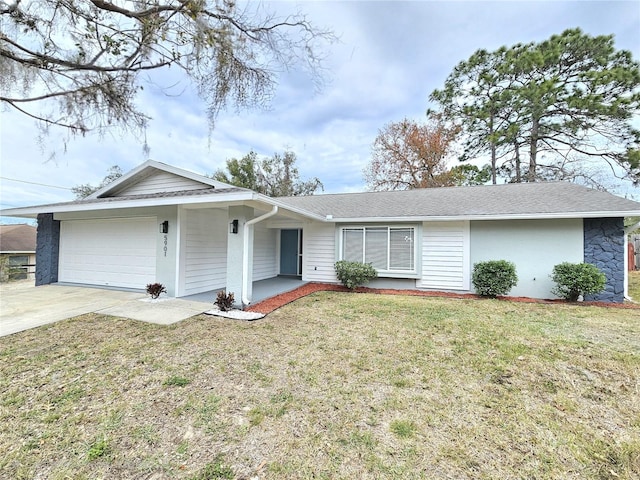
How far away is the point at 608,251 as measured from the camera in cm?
750

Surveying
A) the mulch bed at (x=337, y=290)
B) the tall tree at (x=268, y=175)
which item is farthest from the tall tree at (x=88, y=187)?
the mulch bed at (x=337, y=290)

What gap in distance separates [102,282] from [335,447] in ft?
30.8

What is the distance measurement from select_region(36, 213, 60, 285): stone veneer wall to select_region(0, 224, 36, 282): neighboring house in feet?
10.9

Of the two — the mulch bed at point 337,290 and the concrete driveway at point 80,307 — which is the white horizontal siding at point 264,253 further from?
the concrete driveway at point 80,307

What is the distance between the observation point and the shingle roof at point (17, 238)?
17.1 m

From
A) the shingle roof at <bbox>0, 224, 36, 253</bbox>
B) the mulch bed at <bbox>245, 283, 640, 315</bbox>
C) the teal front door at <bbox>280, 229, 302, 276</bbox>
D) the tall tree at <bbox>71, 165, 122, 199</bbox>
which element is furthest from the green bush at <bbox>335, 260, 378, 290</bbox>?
the tall tree at <bbox>71, 165, 122, 199</bbox>

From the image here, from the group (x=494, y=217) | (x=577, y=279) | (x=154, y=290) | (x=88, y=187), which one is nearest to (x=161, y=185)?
(x=154, y=290)

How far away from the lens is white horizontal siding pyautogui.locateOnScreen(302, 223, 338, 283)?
10.1m

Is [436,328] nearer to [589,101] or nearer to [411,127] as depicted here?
[589,101]

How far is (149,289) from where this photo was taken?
6910 mm

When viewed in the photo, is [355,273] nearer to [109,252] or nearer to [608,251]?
[608,251]

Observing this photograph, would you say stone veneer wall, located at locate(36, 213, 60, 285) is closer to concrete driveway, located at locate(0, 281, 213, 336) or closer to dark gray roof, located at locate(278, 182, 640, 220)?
concrete driveway, located at locate(0, 281, 213, 336)

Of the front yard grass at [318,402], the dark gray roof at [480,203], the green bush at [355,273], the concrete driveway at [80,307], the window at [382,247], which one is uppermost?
the dark gray roof at [480,203]

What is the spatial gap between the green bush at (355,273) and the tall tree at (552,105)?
13.1 metres
